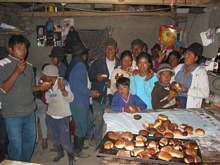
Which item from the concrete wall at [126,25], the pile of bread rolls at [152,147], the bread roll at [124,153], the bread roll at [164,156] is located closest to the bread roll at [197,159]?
the pile of bread rolls at [152,147]

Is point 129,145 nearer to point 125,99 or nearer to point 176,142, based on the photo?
point 176,142

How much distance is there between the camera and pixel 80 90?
3467mm

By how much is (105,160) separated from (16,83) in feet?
6.48

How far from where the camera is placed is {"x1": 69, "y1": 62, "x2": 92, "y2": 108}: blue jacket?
136 inches

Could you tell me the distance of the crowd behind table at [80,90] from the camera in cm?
278

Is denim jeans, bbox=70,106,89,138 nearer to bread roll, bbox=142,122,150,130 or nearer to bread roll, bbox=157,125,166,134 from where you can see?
bread roll, bbox=142,122,150,130

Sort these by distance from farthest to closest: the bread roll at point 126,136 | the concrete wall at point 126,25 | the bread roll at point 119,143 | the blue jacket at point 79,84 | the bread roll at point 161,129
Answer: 1. the concrete wall at point 126,25
2. the blue jacket at point 79,84
3. the bread roll at point 161,129
4. the bread roll at point 126,136
5. the bread roll at point 119,143

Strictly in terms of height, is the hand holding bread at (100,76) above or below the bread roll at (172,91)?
above

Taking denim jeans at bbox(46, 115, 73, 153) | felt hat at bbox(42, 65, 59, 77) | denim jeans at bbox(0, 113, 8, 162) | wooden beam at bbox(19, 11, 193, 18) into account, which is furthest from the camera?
wooden beam at bbox(19, 11, 193, 18)

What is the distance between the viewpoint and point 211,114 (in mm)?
2590

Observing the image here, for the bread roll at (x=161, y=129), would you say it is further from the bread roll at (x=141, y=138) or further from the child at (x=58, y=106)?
the child at (x=58, y=106)

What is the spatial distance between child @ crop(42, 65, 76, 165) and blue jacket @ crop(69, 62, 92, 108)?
0.12 m

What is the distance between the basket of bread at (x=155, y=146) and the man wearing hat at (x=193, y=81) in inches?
41.5

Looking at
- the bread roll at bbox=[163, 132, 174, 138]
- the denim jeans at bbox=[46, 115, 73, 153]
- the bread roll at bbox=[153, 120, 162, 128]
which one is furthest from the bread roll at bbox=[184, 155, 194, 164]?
the denim jeans at bbox=[46, 115, 73, 153]
